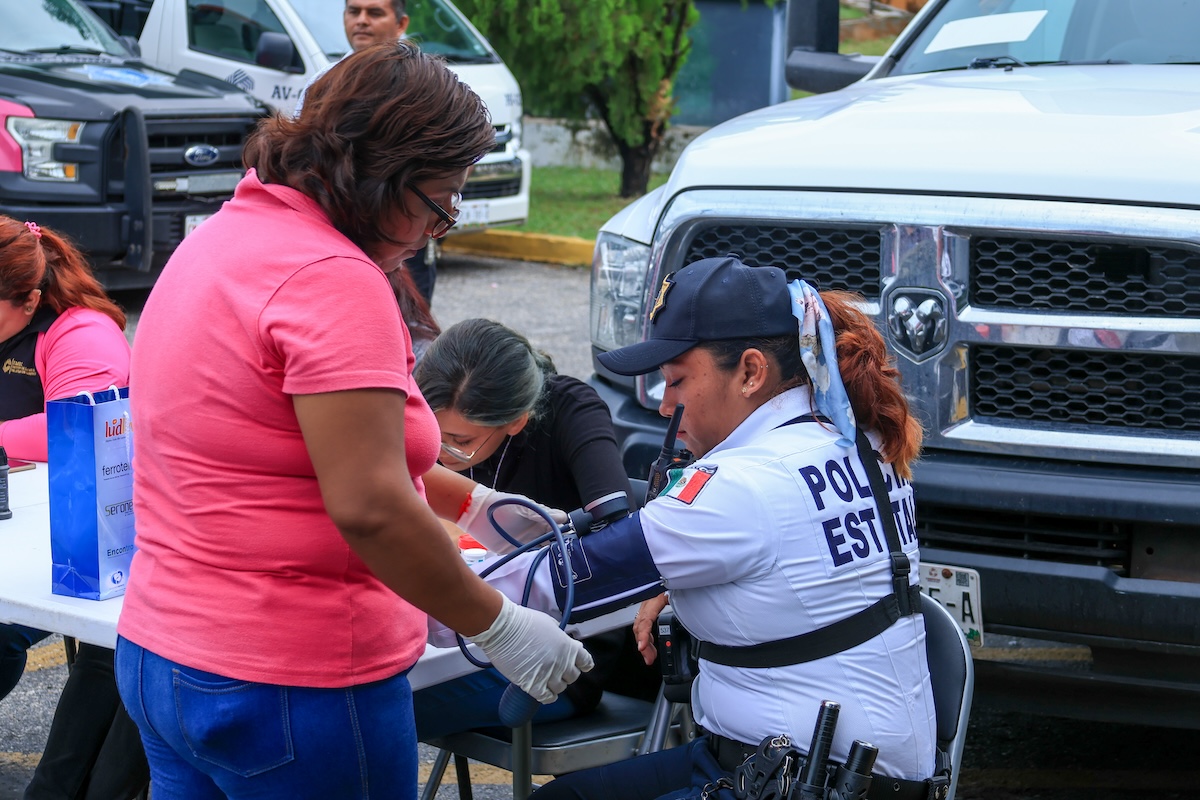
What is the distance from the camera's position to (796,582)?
2141mm

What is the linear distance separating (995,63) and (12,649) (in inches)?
124

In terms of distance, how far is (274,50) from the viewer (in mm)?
8820

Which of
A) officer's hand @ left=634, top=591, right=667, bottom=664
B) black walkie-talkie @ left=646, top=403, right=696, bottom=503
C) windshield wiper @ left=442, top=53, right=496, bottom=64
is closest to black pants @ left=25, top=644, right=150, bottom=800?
officer's hand @ left=634, top=591, right=667, bottom=664

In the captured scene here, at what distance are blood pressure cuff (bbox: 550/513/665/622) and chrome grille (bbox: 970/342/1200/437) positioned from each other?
117 centimetres

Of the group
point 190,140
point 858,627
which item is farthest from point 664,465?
point 190,140

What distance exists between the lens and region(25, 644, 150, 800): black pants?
290 cm

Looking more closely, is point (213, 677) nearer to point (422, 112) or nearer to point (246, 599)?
point (246, 599)

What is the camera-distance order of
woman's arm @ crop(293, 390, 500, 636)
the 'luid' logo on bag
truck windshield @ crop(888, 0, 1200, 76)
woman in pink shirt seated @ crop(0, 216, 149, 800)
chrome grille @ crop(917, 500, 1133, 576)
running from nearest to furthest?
woman's arm @ crop(293, 390, 500, 636), chrome grille @ crop(917, 500, 1133, 576), woman in pink shirt seated @ crop(0, 216, 149, 800), the 'luid' logo on bag, truck windshield @ crop(888, 0, 1200, 76)

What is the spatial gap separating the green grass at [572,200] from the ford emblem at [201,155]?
165 inches

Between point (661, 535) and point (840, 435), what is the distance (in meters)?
0.34

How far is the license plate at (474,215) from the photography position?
10.1m

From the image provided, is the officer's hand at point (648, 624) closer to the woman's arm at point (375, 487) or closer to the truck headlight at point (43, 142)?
the woman's arm at point (375, 487)

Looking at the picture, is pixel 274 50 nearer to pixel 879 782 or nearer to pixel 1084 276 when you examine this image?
pixel 1084 276

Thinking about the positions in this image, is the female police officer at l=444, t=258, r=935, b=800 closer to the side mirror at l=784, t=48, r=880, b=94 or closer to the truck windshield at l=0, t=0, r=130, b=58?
the side mirror at l=784, t=48, r=880, b=94
